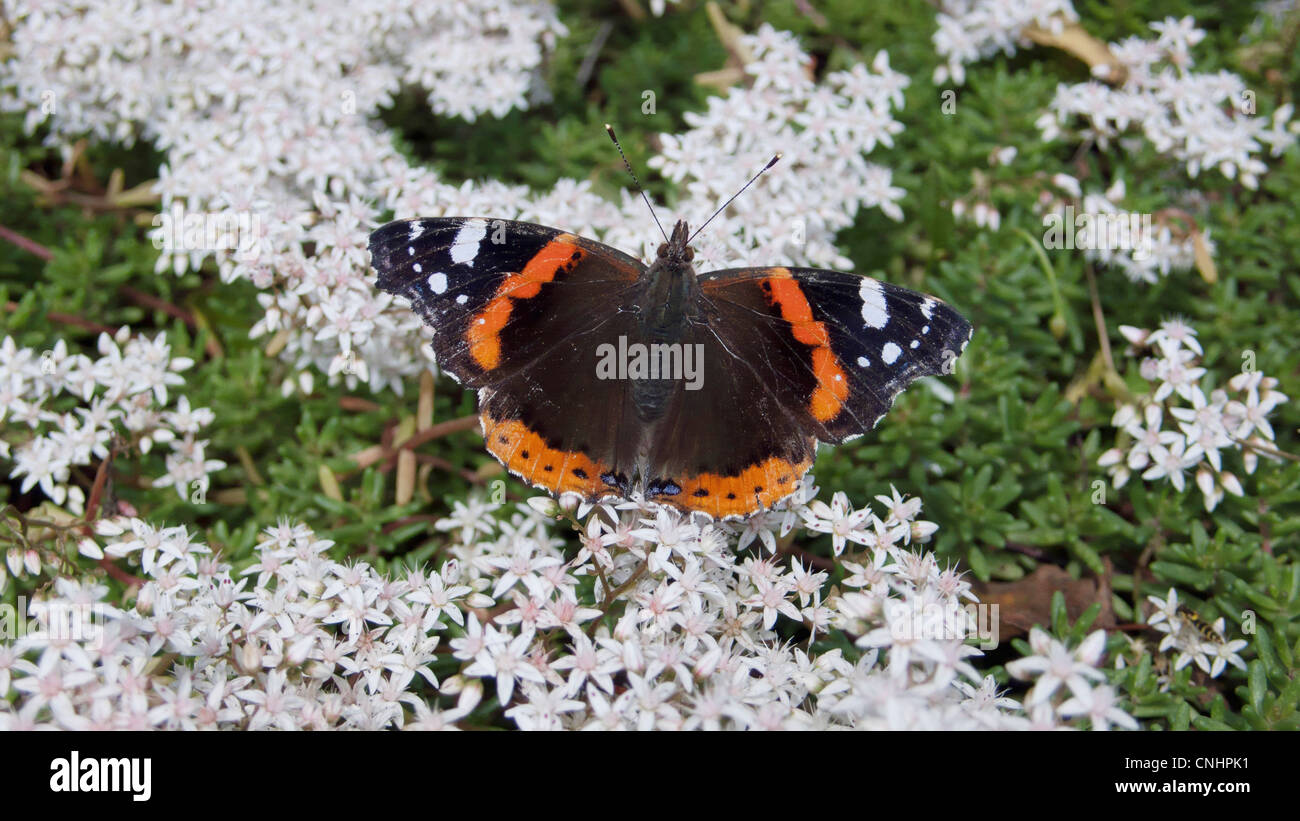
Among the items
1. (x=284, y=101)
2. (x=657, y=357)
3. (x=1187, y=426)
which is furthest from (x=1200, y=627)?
(x=284, y=101)

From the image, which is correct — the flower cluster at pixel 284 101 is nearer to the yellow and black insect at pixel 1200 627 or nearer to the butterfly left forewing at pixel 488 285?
the butterfly left forewing at pixel 488 285

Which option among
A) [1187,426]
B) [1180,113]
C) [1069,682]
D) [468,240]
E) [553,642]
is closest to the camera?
[1069,682]

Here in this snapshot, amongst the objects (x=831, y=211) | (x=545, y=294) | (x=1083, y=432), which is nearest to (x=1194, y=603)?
(x=1083, y=432)

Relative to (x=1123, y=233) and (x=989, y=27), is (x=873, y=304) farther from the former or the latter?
(x=989, y=27)

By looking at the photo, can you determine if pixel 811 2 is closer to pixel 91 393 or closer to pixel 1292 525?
pixel 1292 525

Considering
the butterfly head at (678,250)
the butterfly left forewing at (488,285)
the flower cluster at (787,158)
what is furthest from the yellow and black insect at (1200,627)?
the butterfly left forewing at (488,285)

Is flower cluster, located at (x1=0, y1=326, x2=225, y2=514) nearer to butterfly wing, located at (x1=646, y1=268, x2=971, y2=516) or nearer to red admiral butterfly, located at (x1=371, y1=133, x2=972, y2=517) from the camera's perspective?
red admiral butterfly, located at (x1=371, y1=133, x2=972, y2=517)
